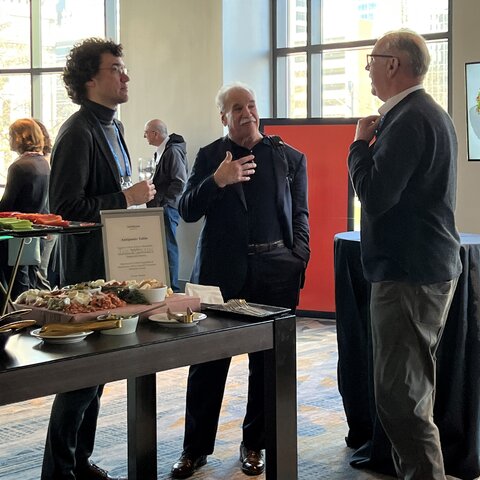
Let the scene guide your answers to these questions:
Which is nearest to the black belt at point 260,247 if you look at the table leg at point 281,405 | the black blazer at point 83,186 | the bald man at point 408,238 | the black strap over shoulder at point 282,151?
the black strap over shoulder at point 282,151

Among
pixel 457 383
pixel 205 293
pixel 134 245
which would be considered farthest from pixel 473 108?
pixel 134 245

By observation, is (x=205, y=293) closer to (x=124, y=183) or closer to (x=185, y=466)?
(x=124, y=183)

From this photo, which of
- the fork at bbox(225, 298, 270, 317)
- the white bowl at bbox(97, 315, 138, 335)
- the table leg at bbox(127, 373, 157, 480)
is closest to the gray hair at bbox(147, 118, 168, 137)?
the table leg at bbox(127, 373, 157, 480)

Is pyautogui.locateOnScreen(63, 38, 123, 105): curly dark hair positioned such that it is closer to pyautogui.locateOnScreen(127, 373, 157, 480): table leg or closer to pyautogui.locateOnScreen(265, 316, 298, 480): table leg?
pyautogui.locateOnScreen(127, 373, 157, 480): table leg

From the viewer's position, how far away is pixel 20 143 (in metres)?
5.17

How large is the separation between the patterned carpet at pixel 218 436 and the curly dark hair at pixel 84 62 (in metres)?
1.48

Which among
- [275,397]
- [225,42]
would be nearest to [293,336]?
[275,397]

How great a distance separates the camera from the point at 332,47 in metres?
7.65

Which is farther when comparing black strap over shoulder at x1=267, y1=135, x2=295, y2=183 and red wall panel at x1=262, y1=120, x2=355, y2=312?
red wall panel at x1=262, y1=120, x2=355, y2=312

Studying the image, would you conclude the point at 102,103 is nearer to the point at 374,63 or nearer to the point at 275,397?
the point at 374,63

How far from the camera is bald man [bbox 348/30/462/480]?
2.74 m

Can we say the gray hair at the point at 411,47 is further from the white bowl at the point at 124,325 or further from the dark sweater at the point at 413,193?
→ the white bowl at the point at 124,325

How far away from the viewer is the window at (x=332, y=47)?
7.19 metres

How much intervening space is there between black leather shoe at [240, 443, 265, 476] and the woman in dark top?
2.25 m
